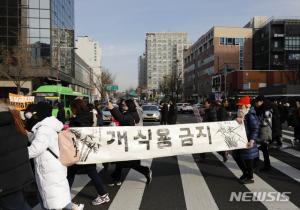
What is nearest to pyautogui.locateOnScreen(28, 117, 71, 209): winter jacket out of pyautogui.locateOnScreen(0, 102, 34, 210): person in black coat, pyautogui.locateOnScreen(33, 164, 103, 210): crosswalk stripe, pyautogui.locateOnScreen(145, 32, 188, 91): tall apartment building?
pyautogui.locateOnScreen(0, 102, 34, 210): person in black coat

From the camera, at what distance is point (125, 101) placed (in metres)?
8.48

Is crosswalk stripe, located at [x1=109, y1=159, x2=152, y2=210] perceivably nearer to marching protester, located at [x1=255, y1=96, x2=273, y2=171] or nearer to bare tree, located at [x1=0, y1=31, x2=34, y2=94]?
marching protester, located at [x1=255, y1=96, x2=273, y2=171]

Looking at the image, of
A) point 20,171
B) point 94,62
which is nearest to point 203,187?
point 20,171

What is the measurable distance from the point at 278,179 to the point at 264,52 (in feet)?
285

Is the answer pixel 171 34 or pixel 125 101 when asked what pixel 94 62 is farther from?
Answer: pixel 125 101

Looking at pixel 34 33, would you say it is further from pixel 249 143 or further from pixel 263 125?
pixel 249 143

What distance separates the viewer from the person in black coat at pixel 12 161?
387 cm

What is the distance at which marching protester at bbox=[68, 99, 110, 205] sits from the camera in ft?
22.1

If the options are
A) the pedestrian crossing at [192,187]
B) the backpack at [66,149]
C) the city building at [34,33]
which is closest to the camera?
the backpack at [66,149]

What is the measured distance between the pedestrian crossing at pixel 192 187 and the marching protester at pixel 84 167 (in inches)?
6.6

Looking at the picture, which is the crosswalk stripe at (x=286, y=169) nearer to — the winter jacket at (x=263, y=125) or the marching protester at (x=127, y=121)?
the winter jacket at (x=263, y=125)

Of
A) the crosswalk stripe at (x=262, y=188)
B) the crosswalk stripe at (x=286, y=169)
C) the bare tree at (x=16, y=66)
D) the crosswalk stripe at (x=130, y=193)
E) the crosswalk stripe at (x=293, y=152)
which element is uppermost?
the bare tree at (x=16, y=66)
